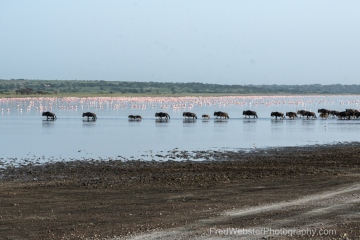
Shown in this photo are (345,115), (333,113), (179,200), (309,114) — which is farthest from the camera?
(333,113)

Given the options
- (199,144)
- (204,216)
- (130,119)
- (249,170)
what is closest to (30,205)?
(204,216)

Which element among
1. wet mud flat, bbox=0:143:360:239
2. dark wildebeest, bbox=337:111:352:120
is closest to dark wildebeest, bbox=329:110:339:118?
dark wildebeest, bbox=337:111:352:120

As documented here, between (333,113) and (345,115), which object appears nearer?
(345,115)

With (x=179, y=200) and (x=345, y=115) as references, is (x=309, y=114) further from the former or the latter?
(x=179, y=200)

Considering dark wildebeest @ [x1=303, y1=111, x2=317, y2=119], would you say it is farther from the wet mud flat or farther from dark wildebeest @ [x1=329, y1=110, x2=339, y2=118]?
the wet mud flat

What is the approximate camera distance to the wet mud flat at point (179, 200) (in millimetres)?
11719

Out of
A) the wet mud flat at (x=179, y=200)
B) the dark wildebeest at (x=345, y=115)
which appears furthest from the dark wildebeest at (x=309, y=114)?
the wet mud flat at (x=179, y=200)

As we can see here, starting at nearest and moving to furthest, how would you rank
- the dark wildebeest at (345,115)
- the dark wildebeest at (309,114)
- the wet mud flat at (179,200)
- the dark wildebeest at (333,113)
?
the wet mud flat at (179,200)
the dark wildebeest at (345,115)
the dark wildebeest at (309,114)
the dark wildebeest at (333,113)

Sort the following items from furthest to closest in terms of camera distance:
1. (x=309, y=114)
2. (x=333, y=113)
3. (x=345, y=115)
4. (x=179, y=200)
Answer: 1. (x=333, y=113)
2. (x=309, y=114)
3. (x=345, y=115)
4. (x=179, y=200)

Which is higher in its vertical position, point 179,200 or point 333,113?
Answer: point 179,200

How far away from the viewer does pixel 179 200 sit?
1545cm

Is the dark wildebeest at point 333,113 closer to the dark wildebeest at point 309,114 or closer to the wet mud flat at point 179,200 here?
the dark wildebeest at point 309,114

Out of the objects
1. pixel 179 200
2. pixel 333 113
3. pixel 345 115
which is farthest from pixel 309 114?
pixel 179 200

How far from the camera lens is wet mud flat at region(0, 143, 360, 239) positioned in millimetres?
11719
